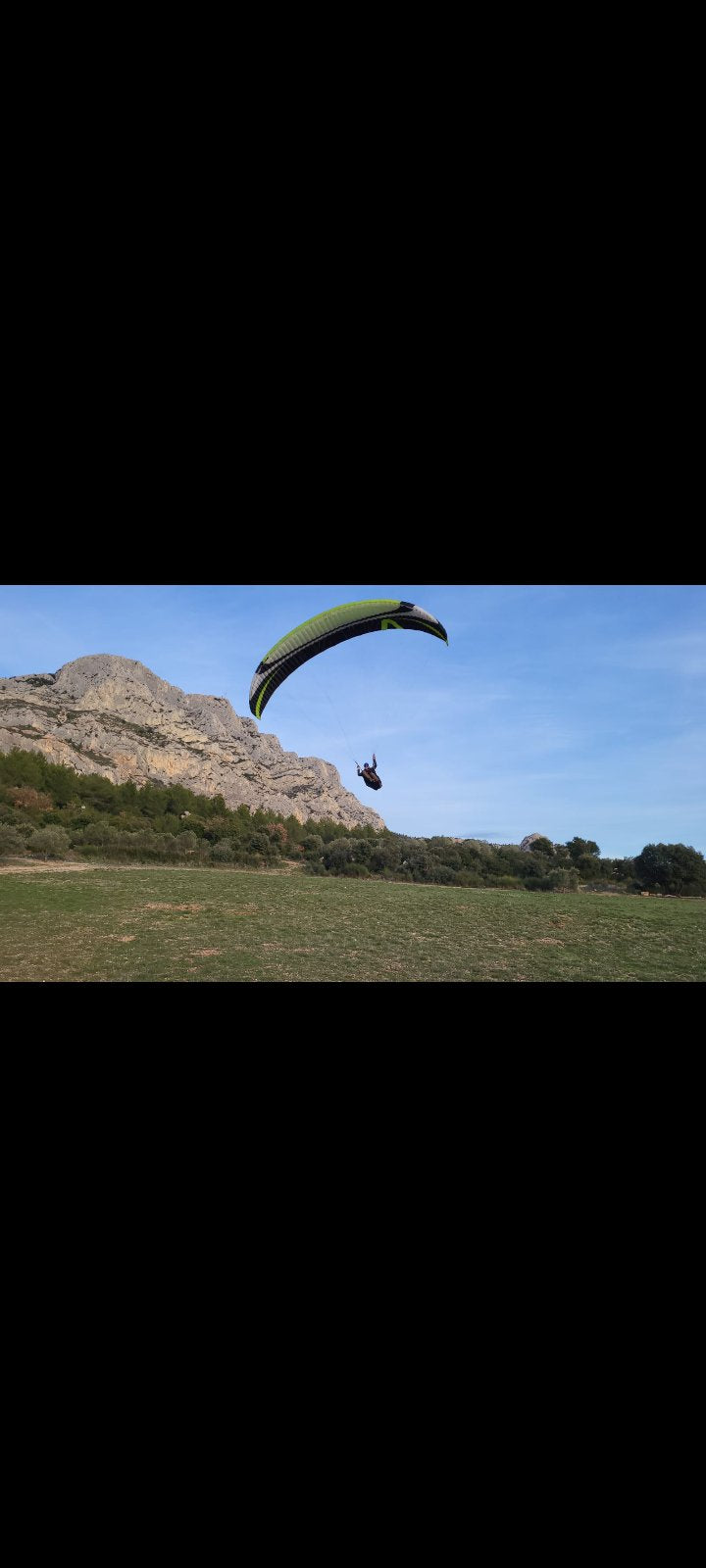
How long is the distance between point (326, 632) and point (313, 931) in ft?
20.0

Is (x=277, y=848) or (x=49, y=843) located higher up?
(x=277, y=848)

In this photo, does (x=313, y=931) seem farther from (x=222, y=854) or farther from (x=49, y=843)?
(x=49, y=843)

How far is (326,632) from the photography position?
10.7 meters

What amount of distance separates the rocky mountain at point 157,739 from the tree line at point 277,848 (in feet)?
23.0

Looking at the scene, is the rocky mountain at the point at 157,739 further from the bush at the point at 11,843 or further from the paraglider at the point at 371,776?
the paraglider at the point at 371,776

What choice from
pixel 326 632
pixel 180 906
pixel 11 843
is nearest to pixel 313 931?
pixel 180 906

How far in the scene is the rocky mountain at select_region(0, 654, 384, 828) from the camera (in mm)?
35500

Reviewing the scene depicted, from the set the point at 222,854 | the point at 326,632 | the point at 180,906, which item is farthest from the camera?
the point at 222,854

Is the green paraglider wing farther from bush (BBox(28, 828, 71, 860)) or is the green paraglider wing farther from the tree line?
bush (BBox(28, 828, 71, 860))

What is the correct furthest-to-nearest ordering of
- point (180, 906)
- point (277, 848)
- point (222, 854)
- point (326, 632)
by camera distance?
point (277, 848)
point (222, 854)
point (180, 906)
point (326, 632)

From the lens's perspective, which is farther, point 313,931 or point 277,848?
point 277,848
